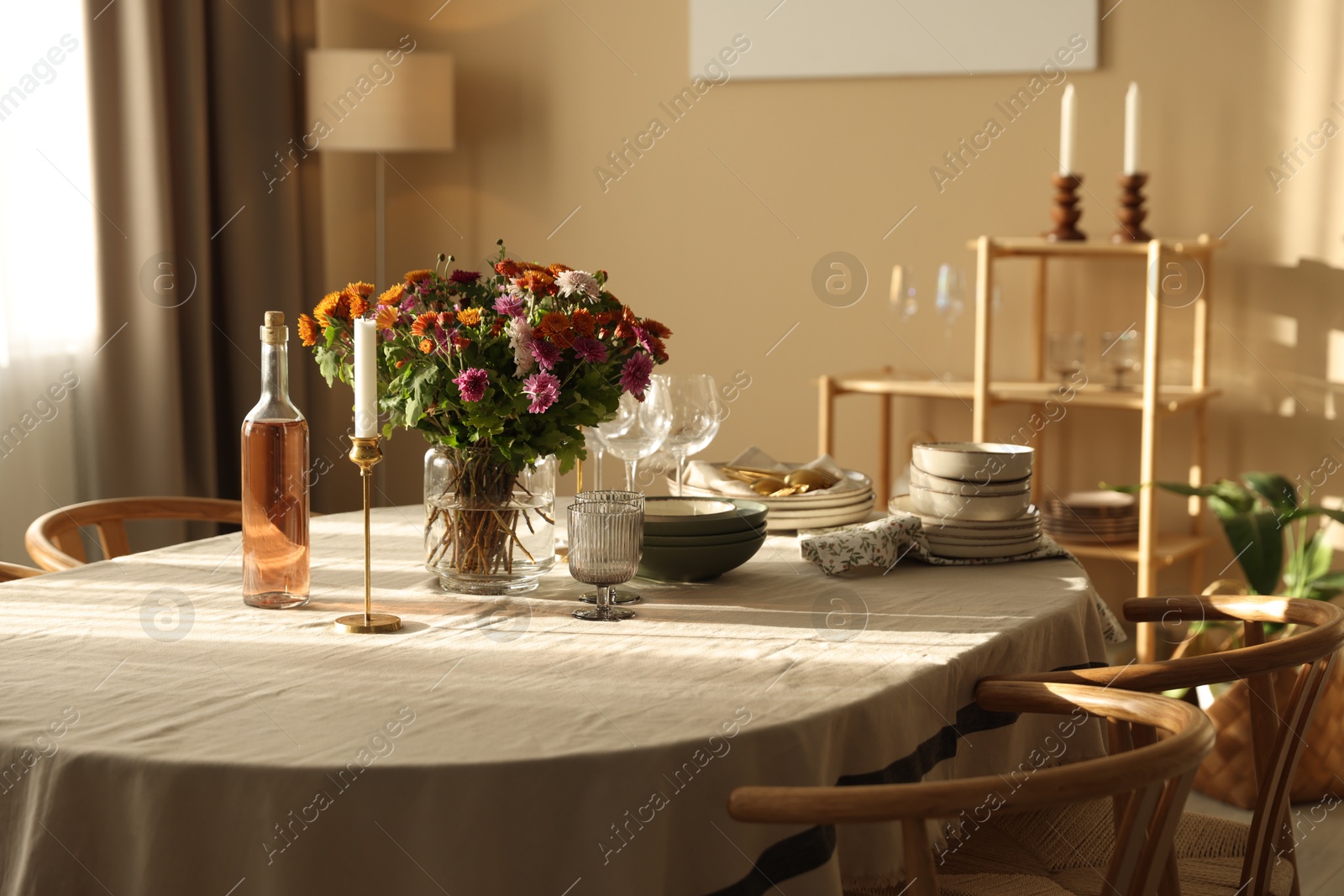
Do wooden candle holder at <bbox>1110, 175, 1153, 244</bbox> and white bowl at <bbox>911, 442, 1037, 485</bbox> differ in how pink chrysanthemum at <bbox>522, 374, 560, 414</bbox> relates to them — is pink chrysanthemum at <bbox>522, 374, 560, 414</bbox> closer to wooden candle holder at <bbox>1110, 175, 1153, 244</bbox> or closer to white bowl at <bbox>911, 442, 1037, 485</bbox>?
white bowl at <bbox>911, 442, 1037, 485</bbox>

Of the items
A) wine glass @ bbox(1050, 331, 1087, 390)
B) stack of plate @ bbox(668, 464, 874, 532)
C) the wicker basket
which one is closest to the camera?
stack of plate @ bbox(668, 464, 874, 532)

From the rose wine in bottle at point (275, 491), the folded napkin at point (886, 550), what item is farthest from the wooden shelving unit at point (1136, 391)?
the rose wine in bottle at point (275, 491)

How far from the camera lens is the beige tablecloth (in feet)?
3.64

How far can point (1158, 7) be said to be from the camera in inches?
133

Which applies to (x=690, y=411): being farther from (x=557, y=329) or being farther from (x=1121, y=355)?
(x=1121, y=355)

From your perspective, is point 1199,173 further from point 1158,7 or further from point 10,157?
point 10,157

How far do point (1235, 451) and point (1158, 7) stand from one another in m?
1.13

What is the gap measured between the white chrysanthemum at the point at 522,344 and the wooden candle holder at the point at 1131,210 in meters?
2.04

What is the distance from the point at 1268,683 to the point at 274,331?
4.03 feet

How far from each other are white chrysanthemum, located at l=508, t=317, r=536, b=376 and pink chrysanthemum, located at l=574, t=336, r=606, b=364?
5cm

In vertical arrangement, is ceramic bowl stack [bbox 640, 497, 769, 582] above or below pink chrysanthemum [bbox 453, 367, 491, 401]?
below

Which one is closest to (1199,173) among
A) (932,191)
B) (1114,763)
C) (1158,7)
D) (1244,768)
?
(1158,7)

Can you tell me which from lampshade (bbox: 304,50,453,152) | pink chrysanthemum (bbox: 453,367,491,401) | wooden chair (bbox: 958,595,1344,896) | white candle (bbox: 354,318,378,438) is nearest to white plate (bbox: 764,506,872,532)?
wooden chair (bbox: 958,595,1344,896)

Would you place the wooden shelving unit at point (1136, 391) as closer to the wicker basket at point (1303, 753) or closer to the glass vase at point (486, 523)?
the wicker basket at point (1303, 753)
